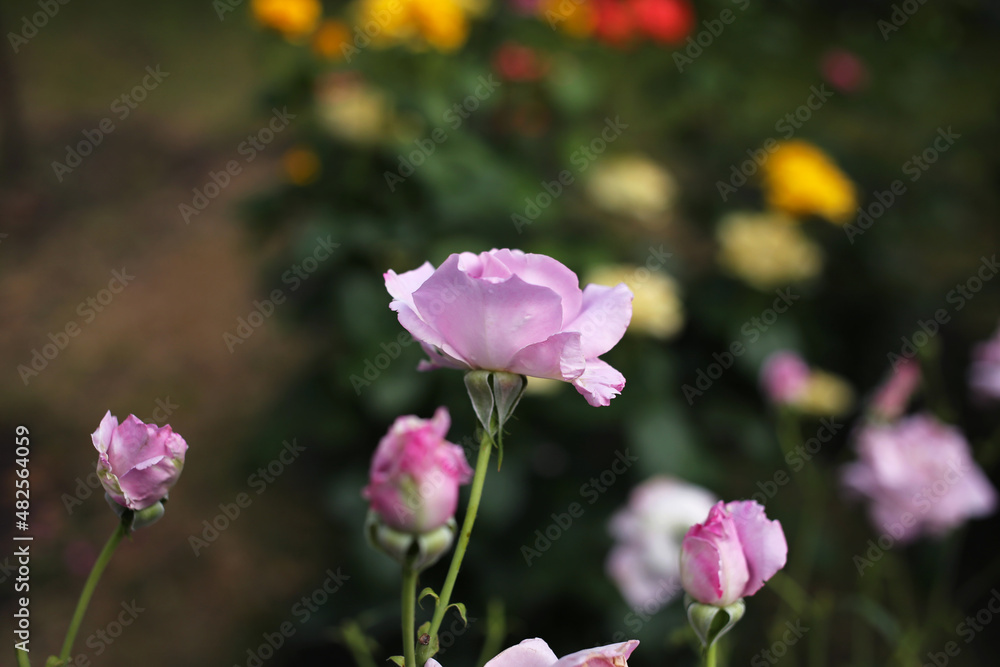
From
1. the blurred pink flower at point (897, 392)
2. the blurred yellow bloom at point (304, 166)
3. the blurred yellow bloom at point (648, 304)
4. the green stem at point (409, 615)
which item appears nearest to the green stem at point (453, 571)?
the green stem at point (409, 615)

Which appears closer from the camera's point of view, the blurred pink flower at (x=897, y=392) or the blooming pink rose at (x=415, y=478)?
the blooming pink rose at (x=415, y=478)

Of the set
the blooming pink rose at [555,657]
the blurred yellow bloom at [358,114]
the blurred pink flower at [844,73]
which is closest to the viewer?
the blooming pink rose at [555,657]

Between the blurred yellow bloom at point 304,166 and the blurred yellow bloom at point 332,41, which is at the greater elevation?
the blurred yellow bloom at point 332,41

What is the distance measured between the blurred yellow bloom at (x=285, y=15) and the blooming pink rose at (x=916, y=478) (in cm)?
103

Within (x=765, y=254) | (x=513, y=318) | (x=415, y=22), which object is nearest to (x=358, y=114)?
(x=415, y=22)

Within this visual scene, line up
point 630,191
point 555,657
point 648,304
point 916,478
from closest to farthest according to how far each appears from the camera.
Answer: point 555,657, point 916,478, point 648,304, point 630,191

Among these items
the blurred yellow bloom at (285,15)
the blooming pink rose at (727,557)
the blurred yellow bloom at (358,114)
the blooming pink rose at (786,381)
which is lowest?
the blooming pink rose at (786,381)

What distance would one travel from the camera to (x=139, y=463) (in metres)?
0.27

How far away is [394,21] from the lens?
48.3 inches

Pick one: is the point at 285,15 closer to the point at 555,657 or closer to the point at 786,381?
the point at 786,381

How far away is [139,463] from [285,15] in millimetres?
1164

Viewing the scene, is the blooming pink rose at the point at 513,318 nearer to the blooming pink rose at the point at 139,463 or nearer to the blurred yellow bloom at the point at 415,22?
the blooming pink rose at the point at 139,463

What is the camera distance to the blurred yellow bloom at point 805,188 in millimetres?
1368

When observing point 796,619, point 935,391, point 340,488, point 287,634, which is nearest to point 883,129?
point 935,391
